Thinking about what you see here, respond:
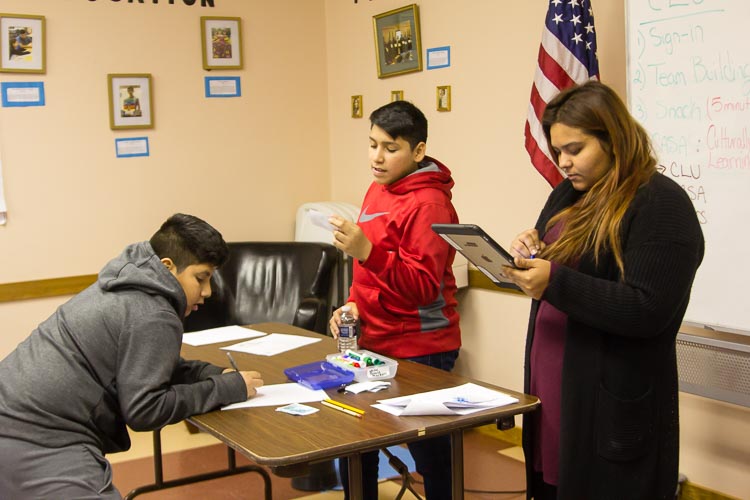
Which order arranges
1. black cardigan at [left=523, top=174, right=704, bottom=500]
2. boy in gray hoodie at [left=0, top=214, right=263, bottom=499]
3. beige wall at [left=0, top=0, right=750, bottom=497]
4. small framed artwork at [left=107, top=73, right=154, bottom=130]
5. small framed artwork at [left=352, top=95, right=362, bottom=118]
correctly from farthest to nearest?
small framed artwork at [left=352, top=95, right=362, bottom=118], small framed artwork at [left=107, top=73, right=154, bottom=130], beige wall at [left=0, top=0, right=750, bottom=497], boy in gray hoodie at [left=0, top=214, right=263, bottom=499], black cardigan at [left=523, top=174, right=704, bottom=500]

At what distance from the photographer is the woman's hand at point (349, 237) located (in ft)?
8.19

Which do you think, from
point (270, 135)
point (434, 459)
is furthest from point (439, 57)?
point (434, 459)

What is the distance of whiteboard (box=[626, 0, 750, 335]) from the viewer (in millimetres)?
2787

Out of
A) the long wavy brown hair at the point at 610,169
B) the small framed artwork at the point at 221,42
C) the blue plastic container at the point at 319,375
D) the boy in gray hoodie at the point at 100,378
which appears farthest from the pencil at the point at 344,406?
the small framed artwork at the point at 221,42

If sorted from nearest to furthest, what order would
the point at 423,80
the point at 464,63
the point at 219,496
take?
the point at 219,496 < the point at 464,63 < the point at 423,80

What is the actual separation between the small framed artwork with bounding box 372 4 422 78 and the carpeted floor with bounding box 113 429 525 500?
1.99 m

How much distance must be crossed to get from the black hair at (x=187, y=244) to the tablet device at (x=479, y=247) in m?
0.59

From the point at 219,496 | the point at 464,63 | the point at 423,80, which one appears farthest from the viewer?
the point at 423,80

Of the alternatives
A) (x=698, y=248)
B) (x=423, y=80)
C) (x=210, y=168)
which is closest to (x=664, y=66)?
(x=698, y=248)

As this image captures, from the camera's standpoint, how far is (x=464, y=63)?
13.7 feet

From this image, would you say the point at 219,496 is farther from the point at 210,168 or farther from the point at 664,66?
the point at 664,66

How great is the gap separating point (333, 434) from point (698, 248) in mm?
937

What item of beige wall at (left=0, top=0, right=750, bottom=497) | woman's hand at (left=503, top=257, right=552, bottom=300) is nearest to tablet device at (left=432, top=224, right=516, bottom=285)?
woman's hand at (left=503, top=257, right=552, bottom=300)

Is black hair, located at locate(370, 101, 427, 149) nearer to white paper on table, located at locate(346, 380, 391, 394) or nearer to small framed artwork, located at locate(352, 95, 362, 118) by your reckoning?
white paper on table, located at locate(346, 380, 391, 394)
